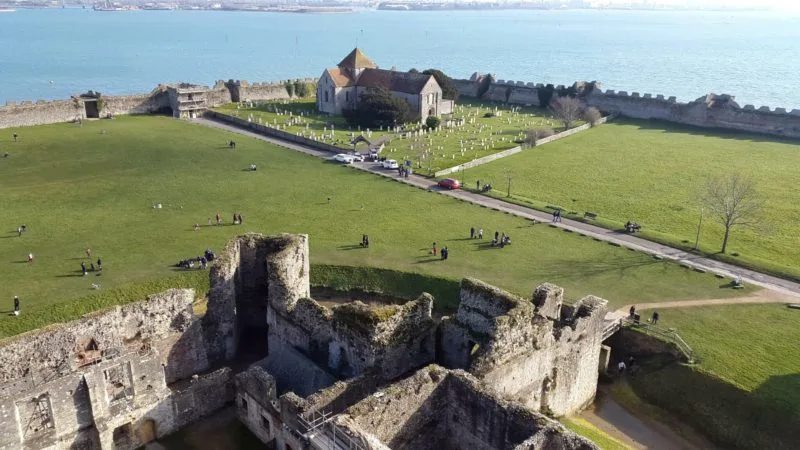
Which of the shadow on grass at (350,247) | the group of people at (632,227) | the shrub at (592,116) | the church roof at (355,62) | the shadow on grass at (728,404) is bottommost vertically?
the shadow on grass at (728,404)

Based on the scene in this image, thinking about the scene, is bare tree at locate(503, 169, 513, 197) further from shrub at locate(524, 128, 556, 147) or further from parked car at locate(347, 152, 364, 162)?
parked car at locate(347, 152, 364, 162)

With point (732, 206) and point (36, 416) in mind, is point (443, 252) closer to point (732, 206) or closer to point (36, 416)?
point (732, 206)

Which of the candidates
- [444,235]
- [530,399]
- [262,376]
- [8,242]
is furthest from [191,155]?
[530,399]

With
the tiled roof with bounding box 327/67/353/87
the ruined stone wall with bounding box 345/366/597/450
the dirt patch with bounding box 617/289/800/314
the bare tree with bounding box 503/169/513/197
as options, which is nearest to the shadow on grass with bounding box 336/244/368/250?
the dirt patch with bounding box 617/289/800/314

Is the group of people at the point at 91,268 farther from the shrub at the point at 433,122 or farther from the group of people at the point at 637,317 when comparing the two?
the shrub at the point at 433,122

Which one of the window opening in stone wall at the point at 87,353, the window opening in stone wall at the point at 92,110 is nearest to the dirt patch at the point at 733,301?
the window opening in stone wall at the point at 87,353

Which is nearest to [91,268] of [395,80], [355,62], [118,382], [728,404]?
[118,382]
